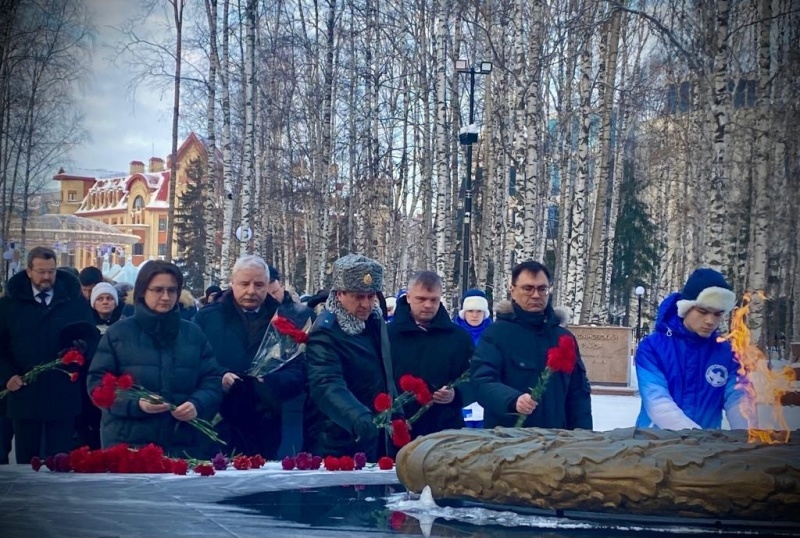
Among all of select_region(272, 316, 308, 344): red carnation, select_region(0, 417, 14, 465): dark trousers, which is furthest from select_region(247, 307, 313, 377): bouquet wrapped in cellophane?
select_region(0, 417, 14, 465): dark trousers

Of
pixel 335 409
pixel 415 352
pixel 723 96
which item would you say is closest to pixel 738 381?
pixel 415 352

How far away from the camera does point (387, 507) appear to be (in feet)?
8.86

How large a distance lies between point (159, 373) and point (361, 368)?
1.16m

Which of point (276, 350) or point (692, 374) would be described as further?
point (276, 350)

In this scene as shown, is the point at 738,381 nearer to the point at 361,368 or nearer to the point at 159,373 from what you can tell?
the point at 361,368

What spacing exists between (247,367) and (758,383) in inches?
126

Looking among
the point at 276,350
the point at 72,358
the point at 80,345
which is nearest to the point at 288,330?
the point at 276,350

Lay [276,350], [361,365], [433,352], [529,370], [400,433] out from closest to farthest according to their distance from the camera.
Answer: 1. [400,433]
2. [361,365]
3. [529,370]
4. [433,352]
5. [276,350]

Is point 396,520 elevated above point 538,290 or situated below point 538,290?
below

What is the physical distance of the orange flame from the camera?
289 centimetres

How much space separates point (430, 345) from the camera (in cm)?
538

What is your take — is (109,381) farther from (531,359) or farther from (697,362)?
(697,362)

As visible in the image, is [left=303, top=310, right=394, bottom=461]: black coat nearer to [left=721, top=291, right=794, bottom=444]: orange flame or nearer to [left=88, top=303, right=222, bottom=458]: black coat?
[left=88, top=303, right=222, bottom=458]: black coat

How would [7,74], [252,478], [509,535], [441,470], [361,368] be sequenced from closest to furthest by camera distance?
[509,535], [441,470], [252,478], [361,368], [7,74]
